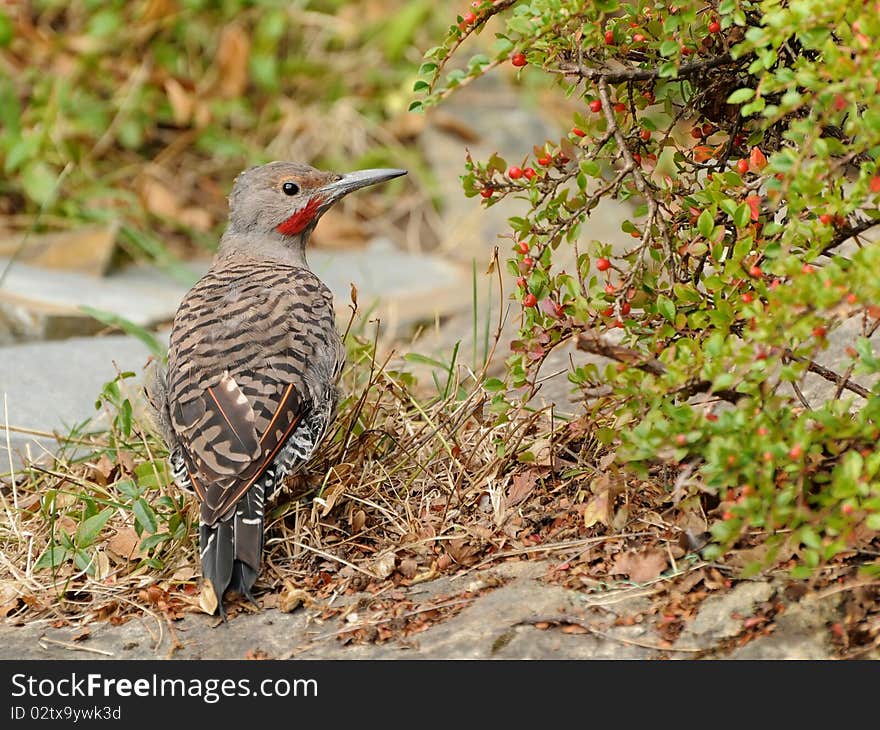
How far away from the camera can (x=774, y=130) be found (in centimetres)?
361

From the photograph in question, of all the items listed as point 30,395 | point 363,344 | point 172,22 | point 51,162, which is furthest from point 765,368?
point 172,22

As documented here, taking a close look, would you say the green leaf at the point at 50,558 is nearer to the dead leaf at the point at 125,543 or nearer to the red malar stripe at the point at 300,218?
the dead leaf at the point at 125,543

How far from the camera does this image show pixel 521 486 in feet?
12.3

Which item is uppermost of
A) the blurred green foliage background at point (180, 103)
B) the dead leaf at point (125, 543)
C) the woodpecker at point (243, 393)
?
the blurred green foliage background at point (180, 103)

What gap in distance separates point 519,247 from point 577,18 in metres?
0.61

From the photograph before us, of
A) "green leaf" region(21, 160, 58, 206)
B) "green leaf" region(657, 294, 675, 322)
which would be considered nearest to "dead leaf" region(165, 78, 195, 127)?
"green leaf" region(21, 160, 58, 206)

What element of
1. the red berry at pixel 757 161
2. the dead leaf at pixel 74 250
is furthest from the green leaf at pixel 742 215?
the dead leaf at pixel 74 250

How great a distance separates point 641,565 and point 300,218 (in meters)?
2.18

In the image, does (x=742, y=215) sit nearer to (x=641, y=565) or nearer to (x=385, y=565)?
(x=641, y=565)

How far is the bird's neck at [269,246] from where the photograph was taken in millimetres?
4867

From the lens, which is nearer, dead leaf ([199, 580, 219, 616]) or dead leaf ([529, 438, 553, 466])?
dead leaf ([199, 580, 219, 616])

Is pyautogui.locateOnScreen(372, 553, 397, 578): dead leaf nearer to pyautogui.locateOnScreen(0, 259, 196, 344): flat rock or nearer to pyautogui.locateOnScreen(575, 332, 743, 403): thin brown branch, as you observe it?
pyautogui.locateOnScreen(575, 332, 743, 403): thin brown branch

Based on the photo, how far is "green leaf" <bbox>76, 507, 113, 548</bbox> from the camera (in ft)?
12.3

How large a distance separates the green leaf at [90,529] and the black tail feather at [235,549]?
1.20ft
